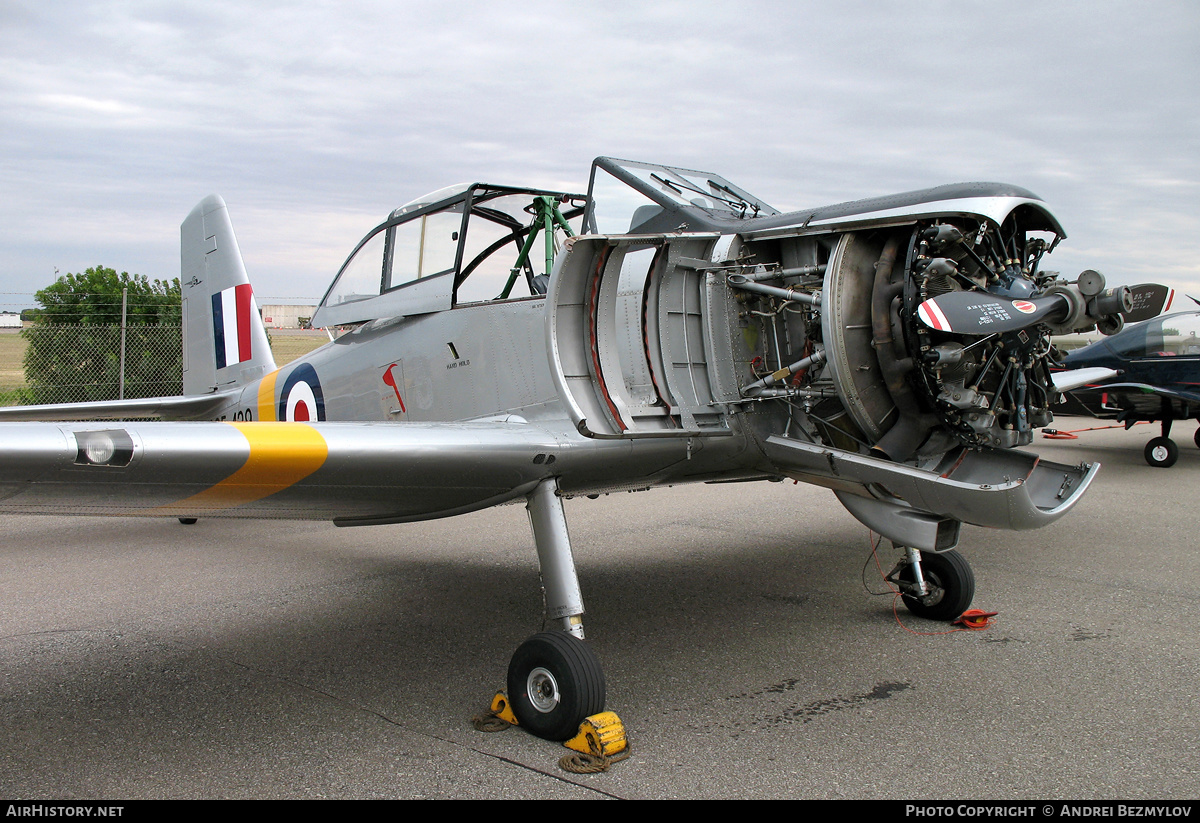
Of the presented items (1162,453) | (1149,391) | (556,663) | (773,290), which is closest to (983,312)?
(773,290)

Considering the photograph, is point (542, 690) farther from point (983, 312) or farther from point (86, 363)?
point (86, 363)

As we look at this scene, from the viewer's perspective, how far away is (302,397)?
6086mm

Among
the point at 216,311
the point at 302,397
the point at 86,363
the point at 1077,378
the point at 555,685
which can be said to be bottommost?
the point at 555,685

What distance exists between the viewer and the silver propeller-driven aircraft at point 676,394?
3.21 meters

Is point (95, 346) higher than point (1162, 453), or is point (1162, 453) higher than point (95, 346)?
point (95, 346)

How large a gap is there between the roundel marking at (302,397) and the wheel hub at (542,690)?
A: 293 cm

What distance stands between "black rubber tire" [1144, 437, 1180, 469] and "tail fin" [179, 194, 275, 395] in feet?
34.9

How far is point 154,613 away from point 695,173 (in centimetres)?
401

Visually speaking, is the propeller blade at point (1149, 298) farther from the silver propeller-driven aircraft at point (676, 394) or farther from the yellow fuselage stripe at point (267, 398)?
the yellow fuselage stripe at point (267, 398)

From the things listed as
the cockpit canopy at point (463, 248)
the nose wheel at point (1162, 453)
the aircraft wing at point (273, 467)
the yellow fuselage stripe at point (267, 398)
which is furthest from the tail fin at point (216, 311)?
the nose wheel at point (1162, 453)

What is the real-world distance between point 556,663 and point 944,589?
2486 millimetres

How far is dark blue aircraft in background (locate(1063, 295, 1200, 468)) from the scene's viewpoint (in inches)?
439

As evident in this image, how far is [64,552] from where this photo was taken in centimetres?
686

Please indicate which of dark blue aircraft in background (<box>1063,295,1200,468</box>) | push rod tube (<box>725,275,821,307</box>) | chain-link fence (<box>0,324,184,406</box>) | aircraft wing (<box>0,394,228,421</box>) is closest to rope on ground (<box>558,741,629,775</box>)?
push rod tube (<box>725,275,821,307</box>)
